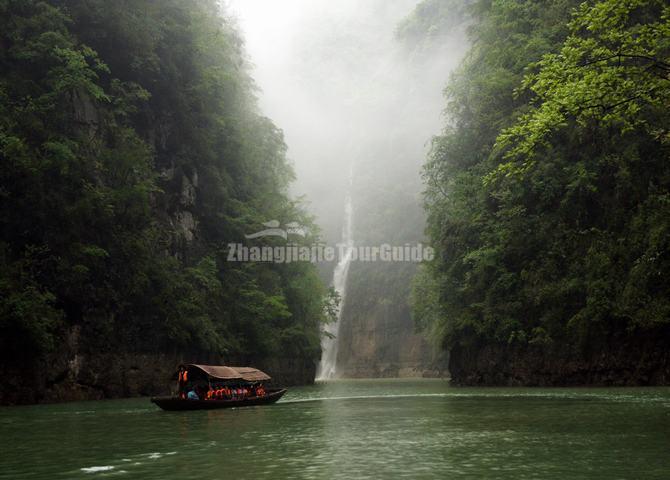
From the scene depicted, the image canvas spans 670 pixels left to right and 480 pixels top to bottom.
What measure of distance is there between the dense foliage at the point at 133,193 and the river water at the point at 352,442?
786 centimetres

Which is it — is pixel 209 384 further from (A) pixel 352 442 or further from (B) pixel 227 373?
(A) pixel 352 442

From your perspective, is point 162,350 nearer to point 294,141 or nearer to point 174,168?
point 174,168

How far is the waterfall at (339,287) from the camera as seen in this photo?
7956 centimetres

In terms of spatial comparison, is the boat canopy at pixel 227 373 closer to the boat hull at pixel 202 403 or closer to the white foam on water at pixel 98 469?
the boat hull at pixel 202 403

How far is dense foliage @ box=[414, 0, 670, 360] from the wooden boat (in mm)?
12023

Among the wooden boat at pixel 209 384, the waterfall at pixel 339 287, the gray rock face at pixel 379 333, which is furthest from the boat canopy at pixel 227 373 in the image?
the gray rock face at pixel 379 333

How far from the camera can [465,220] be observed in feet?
132

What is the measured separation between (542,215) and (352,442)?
24.3 m

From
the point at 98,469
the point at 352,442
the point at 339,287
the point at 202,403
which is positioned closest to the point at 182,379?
the point at 202,403

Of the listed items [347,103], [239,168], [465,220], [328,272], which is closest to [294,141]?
[347,103]

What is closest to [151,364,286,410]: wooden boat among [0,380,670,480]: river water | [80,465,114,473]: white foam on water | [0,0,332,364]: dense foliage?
[0,380,670,480]: river water

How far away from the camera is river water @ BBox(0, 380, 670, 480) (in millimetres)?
10914

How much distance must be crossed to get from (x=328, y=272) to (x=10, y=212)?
61222mm

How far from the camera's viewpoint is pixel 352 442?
1465 centimetres
